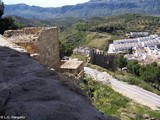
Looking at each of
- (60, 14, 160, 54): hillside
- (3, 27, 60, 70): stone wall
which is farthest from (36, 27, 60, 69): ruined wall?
(60, 14, 160, 54): hillside

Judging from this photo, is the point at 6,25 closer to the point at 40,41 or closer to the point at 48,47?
the point at 48,47

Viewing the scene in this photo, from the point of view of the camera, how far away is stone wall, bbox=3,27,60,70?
12.0 metres

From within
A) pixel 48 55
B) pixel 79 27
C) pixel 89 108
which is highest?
pixel 89 108

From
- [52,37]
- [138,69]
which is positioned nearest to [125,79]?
[52,37]

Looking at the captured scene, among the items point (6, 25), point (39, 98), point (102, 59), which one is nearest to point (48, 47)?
point (39, 98)

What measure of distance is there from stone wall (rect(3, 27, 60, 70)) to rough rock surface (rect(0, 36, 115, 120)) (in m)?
6.49

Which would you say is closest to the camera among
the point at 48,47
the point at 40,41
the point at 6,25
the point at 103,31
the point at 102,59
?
the point at 40,41

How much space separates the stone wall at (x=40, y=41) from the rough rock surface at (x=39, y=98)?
6.49 meters

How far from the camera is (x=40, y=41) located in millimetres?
12516

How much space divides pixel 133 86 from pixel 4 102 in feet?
66.1

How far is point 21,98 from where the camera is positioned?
387cm

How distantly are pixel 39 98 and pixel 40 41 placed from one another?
345 inches

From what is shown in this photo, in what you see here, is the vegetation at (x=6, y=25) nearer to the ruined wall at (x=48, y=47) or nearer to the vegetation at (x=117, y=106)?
the vegetation at (x=117, y=106)

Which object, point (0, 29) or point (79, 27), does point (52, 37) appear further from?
point (79, 27)
